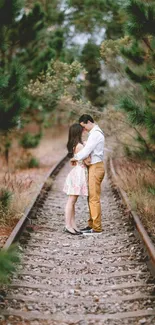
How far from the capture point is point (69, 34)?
25.9 meters

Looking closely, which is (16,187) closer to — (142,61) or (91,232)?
(91,232)

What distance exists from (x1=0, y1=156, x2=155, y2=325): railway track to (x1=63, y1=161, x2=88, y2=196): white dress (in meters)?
0.70

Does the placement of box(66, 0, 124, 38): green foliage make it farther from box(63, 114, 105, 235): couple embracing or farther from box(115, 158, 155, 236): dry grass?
box(63, 114, 105, 235): couple embracing

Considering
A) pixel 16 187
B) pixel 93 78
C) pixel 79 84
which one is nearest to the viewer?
pixel 16 187

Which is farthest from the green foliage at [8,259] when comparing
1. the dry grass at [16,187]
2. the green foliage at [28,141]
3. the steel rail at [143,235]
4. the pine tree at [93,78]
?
the pine tree at [93,78]

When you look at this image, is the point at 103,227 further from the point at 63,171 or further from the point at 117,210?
the point at 63,171

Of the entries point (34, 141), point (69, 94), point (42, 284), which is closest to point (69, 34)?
point (34, 141)

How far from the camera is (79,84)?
14906 mm

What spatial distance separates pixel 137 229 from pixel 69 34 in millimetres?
19354

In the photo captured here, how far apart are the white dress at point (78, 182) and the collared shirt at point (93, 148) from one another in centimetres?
24

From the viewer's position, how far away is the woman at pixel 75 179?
859cm

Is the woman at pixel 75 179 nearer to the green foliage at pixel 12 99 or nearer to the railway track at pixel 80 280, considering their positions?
the railway track at pixel 80 280

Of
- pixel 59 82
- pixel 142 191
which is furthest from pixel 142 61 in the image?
pixel 59 82

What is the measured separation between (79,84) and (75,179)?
21.8 ft
